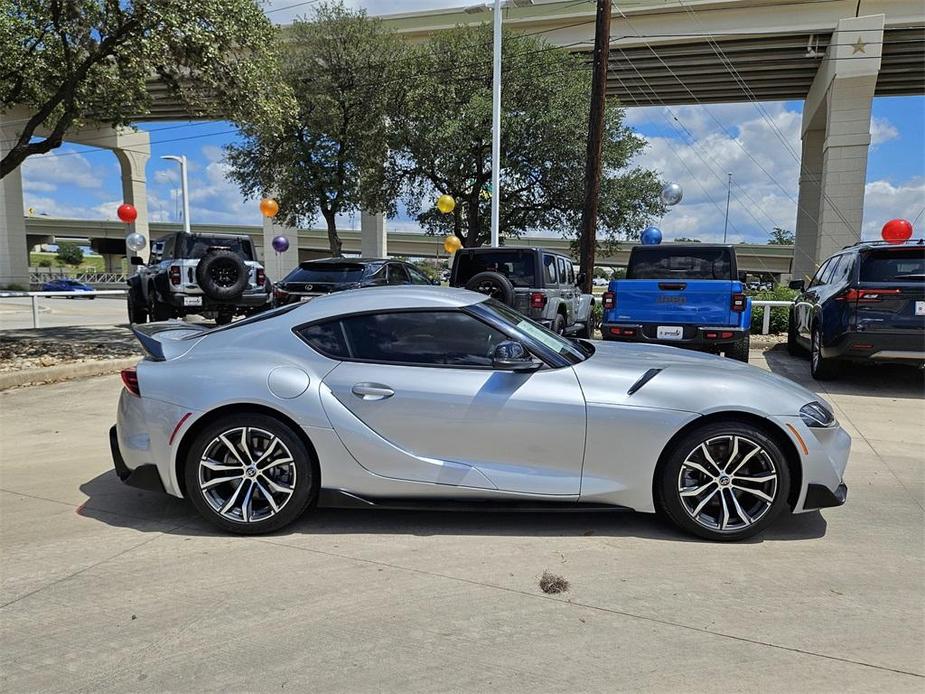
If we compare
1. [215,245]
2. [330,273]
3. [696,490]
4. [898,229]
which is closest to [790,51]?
[898,229]

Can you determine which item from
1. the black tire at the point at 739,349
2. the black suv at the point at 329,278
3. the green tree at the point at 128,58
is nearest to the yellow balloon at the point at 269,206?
the green tree at the point at 128,58

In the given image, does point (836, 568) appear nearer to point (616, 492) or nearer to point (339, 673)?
point (616, 492)

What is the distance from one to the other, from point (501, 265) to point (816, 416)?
699 cm

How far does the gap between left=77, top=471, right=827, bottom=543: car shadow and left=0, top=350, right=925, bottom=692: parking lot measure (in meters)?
0.02

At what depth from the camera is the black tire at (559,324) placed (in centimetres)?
1031

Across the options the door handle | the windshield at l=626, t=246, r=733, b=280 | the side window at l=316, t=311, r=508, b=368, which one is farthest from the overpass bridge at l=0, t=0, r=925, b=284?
the door handle

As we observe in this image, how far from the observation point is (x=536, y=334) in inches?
154

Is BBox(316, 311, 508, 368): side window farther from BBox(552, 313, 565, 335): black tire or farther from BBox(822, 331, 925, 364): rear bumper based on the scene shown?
BBox(552, 313, 565, 335): black tire

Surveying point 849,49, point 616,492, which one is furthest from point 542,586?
point 849,49

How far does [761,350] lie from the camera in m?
11.8

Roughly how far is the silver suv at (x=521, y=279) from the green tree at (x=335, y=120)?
14.1 m

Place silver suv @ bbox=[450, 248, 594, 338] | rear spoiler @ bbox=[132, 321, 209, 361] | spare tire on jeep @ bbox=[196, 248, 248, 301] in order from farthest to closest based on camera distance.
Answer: spare tire on jeep @ bbox=[196, 248, 248, 301] → silver suv @ bbox=[450, 248, 594, 338] → rear spoiler @ bbox=[132, 321, 209, 361]

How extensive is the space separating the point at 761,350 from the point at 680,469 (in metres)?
9.46

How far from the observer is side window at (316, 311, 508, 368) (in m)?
3.63
